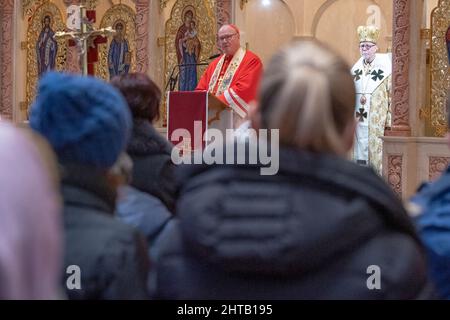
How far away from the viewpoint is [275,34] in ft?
48.1

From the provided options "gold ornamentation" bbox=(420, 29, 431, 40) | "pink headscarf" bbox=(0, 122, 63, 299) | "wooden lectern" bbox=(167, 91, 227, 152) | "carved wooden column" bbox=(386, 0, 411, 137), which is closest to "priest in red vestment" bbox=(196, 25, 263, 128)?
"wooden lectern" bbox=(167, 91, 227, 152)

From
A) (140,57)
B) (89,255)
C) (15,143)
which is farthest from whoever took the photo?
(140,57)

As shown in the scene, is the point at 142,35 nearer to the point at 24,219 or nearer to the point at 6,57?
the point at 6,57

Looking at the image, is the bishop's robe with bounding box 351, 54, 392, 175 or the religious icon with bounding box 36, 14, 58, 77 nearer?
the bishop's robe with bounding box 351, 54, 392, 175

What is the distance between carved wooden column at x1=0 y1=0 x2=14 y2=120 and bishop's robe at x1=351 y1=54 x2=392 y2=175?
241 inches

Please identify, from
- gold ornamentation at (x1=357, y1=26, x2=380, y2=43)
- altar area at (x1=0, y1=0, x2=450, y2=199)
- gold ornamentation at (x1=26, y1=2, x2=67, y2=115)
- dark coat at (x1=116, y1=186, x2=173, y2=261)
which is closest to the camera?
dark coat at (x1=116, y1=186, x2=173, y2=261)

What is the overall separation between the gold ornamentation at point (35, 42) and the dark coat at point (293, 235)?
478 inches

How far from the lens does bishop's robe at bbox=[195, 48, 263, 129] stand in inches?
332

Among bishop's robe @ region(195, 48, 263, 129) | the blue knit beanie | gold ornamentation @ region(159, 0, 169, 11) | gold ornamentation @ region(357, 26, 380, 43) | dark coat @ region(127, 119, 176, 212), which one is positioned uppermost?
gold ornamentation @ region(159, 0, 169, 11)

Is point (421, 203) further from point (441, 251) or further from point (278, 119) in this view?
point (278, 119)

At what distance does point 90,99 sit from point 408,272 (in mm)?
870

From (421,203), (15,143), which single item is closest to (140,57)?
(421,203)

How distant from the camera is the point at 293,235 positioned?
1959 millimetres

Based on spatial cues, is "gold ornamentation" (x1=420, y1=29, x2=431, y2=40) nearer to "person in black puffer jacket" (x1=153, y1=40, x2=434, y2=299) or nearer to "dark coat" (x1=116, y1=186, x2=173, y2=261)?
"dark coat" (x1=116, y1=186, x2=173, y2=261)
